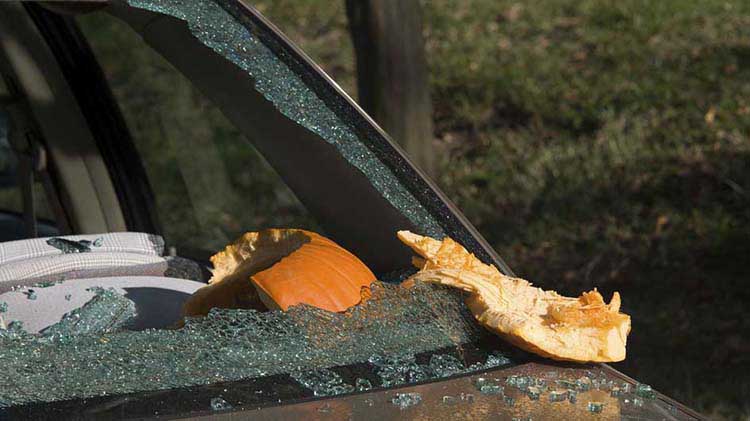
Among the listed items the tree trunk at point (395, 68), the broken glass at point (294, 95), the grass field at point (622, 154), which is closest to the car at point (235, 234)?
the broken glass at point (294, 95)

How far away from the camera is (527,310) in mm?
1998

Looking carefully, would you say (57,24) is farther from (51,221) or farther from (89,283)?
(89,283)

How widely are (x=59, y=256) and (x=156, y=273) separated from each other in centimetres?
25

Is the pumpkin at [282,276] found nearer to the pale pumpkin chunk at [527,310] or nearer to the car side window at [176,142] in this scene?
the pale pumpkin chunk at [527,310]

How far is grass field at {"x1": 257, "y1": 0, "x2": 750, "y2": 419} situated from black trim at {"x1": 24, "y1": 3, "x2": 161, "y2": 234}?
281 centimetres

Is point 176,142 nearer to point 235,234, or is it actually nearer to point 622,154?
point 235,234

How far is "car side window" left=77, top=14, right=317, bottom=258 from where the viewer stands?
3227 millimetres

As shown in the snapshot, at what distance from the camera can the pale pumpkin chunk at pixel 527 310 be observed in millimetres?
1902

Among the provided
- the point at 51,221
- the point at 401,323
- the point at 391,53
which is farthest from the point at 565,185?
the point at 401,323

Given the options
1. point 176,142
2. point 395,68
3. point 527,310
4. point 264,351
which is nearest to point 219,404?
point 264,351

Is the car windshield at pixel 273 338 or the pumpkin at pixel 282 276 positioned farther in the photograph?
the pumpkin at pixel 282 276

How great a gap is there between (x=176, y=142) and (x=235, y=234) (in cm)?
34

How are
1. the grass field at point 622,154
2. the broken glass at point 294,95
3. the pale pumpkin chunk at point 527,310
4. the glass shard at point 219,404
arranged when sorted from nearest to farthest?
the glass shard at point 219,404 → the pale pumpkin chunk at point 527,310 → the broken glass at point 294,95 → the grass field at point 622,154

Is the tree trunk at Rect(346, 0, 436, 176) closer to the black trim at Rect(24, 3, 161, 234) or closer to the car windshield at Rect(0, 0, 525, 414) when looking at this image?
the black trim at Rect(24, 3, 161, 234)
